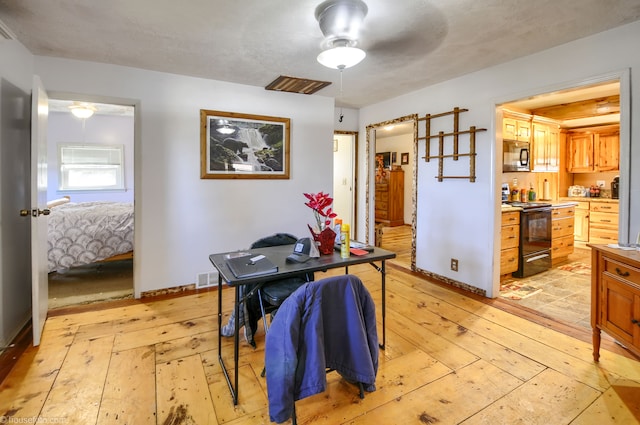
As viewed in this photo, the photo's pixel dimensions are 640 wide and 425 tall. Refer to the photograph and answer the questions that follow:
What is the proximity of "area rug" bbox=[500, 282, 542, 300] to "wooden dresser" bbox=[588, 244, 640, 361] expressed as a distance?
1.24 metres

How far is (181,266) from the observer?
11.7 ft

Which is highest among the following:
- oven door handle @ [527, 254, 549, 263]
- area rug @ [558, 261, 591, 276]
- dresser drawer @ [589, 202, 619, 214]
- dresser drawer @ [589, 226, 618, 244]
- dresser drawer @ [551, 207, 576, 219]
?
dresser drawer @ [589, 202, 619, 214]

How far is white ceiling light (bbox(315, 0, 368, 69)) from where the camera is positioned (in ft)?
6.53

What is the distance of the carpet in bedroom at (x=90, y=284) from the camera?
131 inches

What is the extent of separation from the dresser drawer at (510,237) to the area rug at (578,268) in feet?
3.75

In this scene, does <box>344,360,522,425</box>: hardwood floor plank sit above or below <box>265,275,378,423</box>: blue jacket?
below

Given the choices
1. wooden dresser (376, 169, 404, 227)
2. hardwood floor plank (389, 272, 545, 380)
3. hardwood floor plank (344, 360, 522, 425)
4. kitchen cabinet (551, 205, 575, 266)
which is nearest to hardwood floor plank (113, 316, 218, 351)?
hardwood floor plank (344, 360, 522, 425)

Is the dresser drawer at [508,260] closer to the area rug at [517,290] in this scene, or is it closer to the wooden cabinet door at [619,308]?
the area rug at [517,290]

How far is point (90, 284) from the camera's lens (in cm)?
377

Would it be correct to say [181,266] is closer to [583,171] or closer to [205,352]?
[205,352]

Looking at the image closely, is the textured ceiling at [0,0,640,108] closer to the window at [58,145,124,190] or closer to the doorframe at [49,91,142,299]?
the doorframe at [49,91,142,299]

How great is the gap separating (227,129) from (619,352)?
13.2ft

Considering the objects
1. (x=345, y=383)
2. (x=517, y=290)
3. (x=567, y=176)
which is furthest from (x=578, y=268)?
(x=345, y=383)

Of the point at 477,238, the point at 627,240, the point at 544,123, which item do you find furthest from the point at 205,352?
the point at 544,123
